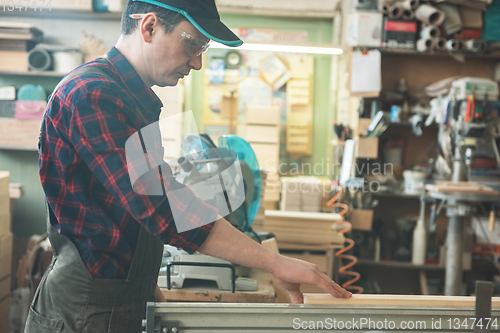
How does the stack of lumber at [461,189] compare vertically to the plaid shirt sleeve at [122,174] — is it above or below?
below

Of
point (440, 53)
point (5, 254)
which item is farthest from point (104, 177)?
point (440, 53)

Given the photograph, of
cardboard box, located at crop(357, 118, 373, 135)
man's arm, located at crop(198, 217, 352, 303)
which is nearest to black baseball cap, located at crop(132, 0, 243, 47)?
man's arm, located at crop(198, 217, 352, 303)

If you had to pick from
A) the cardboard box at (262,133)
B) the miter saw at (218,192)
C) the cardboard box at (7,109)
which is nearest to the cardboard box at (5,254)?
the cardboard box at (7,109)

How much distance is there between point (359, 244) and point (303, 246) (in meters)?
1.14

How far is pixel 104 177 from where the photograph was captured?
71 cm

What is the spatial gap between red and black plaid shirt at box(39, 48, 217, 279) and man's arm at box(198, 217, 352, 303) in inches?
1.2

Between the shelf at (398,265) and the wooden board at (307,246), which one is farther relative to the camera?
the shelf at (398,265)

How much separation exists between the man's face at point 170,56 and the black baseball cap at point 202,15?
0.08 feet

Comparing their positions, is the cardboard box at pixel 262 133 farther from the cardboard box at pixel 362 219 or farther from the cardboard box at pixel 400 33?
the cardboard box at pixel 400 33

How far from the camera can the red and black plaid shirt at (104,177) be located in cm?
70

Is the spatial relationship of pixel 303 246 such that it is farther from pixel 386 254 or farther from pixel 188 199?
pixel 188 199

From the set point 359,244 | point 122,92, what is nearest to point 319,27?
point 359,244

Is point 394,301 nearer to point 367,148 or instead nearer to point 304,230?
point 304,230

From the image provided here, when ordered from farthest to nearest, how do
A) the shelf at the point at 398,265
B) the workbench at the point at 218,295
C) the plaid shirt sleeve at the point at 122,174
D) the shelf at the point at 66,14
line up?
the shelf at the point at 398,265
the shelf at the point at 66,14
the workbench at the point at 218,295
the plaid shirt sleeve at the point at 122,174
